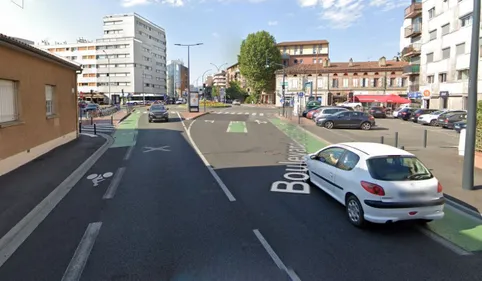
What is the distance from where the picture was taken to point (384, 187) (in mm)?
5621

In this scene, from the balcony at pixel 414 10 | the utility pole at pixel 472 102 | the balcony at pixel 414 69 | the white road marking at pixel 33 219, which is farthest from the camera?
the balcony at pixel 414 10

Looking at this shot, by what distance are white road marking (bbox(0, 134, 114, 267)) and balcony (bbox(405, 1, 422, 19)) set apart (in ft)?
171

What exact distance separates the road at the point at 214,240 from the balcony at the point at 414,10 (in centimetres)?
5023

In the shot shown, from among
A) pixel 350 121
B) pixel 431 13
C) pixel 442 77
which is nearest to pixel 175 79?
pixel 431 13

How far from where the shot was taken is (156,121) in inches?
1141

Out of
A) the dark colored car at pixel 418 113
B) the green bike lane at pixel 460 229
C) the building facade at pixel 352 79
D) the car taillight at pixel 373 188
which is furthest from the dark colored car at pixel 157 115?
the building facade at pixel 352 79

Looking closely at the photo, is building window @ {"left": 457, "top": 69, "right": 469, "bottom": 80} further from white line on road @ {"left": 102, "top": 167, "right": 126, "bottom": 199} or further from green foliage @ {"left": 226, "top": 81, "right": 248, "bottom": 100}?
green foliage @ {"left": 226, "top": 81, "right": 248, "bottom": 100}

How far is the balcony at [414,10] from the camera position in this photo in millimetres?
48237

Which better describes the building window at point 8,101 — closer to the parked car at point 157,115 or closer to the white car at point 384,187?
the white car at point 384,187

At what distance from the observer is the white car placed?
220 inches

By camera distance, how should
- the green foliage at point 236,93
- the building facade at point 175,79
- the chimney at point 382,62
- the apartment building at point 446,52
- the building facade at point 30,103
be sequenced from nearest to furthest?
the building facade at point 30,103 → the apartment building at point 446,52 → the chimney at point 382,62 → the green foliage at point 236,93 → the building facade at point 175,79

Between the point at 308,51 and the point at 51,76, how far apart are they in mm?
97953

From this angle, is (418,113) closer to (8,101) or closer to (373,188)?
(373,188)

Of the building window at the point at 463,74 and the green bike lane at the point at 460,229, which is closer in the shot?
the green bike lane at the point at 460,229
